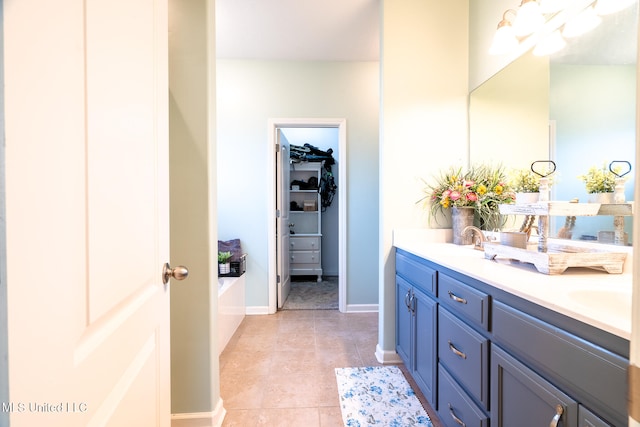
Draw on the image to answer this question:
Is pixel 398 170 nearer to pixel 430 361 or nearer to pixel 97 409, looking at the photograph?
pixel 430 361

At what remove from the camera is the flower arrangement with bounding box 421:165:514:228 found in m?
1.84

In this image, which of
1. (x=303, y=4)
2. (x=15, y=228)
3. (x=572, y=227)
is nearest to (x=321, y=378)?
(x=572, y=227)

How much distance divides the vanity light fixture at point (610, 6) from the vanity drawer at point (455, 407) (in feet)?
5.58

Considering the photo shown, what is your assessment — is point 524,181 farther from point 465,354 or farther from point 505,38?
point 465,354

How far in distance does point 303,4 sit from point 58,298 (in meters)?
2.59

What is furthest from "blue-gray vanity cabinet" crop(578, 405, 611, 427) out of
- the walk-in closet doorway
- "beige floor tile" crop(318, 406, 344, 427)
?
the walk-in closet doorway

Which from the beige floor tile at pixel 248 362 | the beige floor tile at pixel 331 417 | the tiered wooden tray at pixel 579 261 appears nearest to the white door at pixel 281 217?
the beige floor tile at pixel 248 362

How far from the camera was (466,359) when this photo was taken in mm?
1162

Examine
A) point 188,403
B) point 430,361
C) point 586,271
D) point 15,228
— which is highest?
point 15,228

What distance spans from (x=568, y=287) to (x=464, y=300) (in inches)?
14.2

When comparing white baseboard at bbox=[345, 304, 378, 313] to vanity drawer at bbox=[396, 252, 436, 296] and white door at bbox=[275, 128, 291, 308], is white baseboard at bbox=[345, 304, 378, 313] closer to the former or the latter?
white door at bbox=[275, 128, 291, 308]

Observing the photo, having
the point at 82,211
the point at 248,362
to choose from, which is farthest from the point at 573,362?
the point at 248,362

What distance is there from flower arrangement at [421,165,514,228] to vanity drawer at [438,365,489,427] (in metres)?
1.09

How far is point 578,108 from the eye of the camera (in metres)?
1.27
